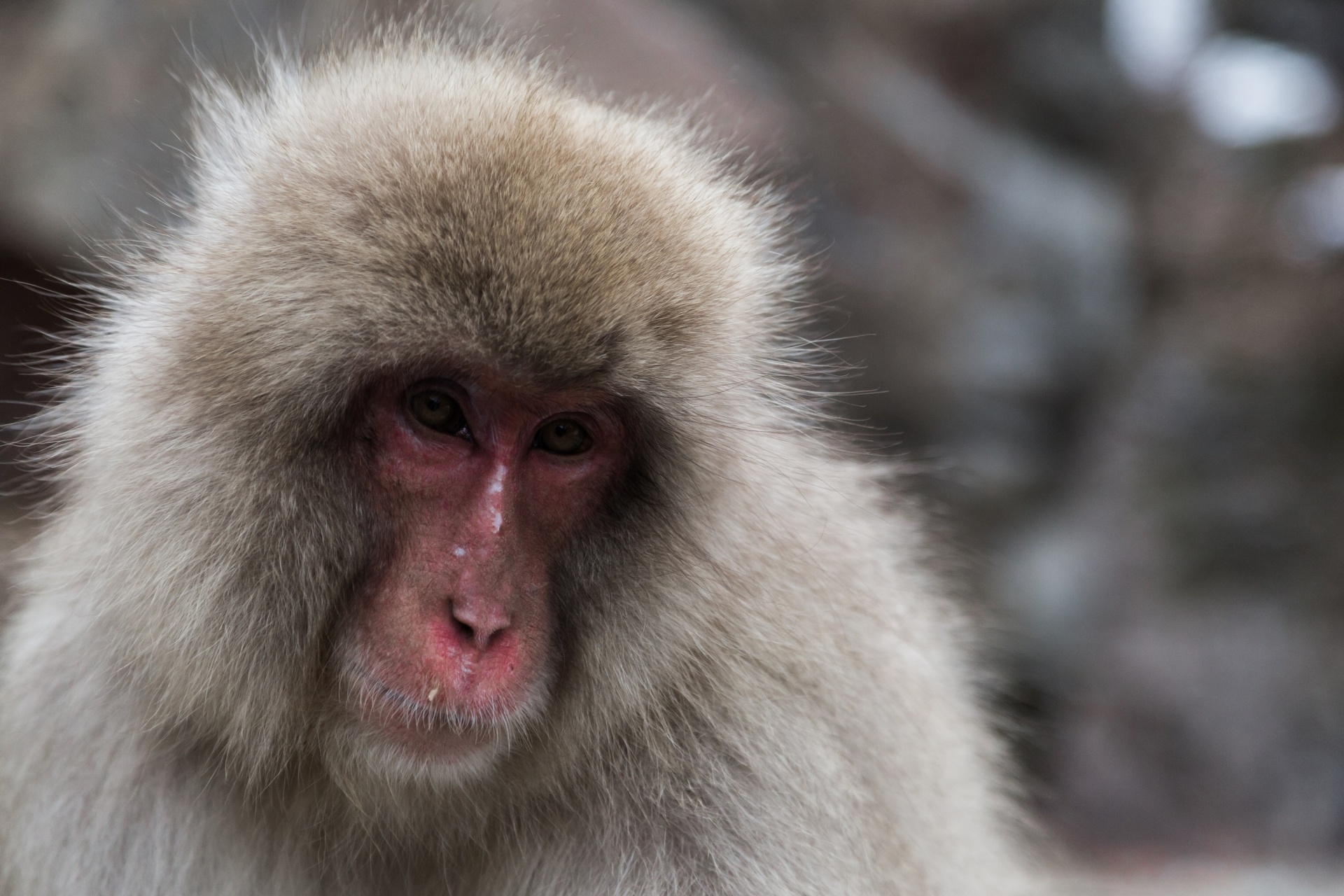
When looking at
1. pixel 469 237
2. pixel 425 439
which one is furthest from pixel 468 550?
pixel 469 237

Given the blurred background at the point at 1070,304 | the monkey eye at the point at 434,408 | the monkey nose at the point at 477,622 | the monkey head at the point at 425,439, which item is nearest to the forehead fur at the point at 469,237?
the monkey head at the point at 425,439

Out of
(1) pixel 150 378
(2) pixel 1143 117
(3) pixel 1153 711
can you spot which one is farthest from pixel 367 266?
(2) pixel 1143 117

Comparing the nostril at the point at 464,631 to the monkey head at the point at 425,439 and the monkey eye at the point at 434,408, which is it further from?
the monkey eye at the point at 434,408

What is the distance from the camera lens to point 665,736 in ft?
9.20

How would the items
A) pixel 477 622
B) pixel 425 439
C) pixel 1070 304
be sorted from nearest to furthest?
1. pixel 477 622
2. pixel 425 439
3. pixel 1070 304

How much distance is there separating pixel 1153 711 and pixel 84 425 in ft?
31.0

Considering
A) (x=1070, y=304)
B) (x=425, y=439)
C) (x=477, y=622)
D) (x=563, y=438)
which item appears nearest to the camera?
(x=477, y=622)

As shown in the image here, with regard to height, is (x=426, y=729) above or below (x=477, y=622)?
below

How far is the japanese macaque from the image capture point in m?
2.41

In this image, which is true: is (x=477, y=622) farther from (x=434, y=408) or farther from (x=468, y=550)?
(x=434, y=408)

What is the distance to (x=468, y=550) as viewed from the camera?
240 cm

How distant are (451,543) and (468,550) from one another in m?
0.04

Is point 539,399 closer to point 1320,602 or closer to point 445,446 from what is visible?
point 445,446

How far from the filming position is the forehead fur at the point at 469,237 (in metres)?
2.36
